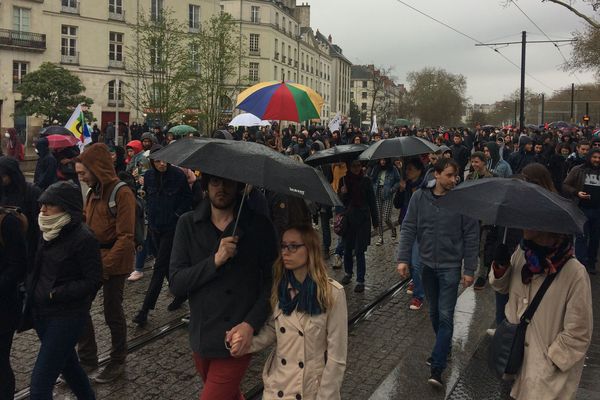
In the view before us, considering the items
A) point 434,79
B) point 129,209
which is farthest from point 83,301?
point 434,79

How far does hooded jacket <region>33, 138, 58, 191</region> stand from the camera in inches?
335

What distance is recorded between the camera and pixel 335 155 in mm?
7254

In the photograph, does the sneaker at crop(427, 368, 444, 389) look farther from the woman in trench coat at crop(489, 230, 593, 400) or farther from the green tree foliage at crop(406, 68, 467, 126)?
the green tree foliage at crop(406, 68, 467, 126)

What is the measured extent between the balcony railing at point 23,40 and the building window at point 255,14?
2937cm

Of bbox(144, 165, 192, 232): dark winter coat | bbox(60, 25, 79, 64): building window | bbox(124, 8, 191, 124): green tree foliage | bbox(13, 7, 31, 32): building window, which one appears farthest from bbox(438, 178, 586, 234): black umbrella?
bbox(60, 25, 79, 64): building window

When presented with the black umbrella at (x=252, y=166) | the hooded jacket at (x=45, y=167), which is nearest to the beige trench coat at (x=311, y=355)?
the black umbrella at (x=252, y=166)

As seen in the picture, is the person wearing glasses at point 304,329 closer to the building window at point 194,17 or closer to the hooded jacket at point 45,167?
the hooded jacket at point 45,167

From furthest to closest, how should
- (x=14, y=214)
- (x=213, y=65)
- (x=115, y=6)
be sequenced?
(x=115, y=6), (x=213, y=65), (x=14, y=214)

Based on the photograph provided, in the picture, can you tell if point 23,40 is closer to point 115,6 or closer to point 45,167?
point 115,6

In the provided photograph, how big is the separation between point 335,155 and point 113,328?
3.39 metres

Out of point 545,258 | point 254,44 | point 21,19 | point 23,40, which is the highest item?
point 254,44

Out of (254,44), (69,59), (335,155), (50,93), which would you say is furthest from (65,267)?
(254,44)

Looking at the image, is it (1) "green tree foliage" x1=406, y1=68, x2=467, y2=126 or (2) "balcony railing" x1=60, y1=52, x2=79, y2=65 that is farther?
(1) "green tree foliage" x1=406, y1=68, x2=467, y2=126

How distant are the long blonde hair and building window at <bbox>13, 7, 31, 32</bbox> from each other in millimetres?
43731
